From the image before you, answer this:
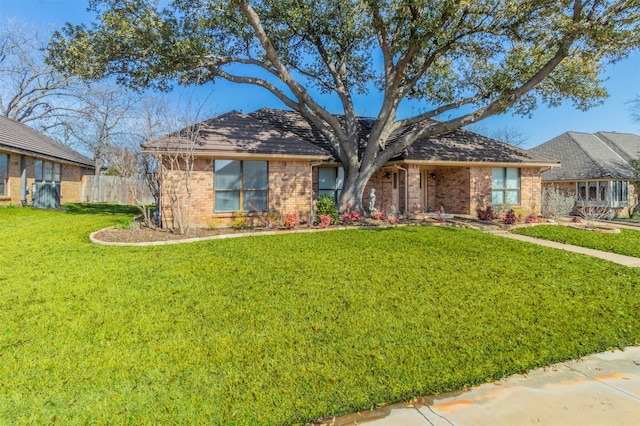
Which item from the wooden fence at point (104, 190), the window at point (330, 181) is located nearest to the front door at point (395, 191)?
the window at point (330, 181)

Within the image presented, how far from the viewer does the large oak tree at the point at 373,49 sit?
1075 cm

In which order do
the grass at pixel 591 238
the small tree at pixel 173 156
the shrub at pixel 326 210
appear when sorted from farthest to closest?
1. the shrub at pixel 326 210
2. the small tree at pixel 173 156
3. the grass at pixel 591 238

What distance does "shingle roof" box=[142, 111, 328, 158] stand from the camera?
1073 cm

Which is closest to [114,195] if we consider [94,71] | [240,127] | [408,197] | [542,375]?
[94,71]

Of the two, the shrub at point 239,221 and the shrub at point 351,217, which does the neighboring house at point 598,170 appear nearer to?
the shrub at point 351,217

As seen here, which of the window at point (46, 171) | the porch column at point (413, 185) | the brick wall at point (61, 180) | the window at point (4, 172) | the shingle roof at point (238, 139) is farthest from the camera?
the window at point (46, 171)

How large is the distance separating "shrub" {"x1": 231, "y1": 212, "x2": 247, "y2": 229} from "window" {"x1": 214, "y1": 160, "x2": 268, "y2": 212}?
0.21 m

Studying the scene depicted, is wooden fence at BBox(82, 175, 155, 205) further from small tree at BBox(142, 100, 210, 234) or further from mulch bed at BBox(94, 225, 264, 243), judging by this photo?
mulch bed at BBox(94, 225, 264, 243)

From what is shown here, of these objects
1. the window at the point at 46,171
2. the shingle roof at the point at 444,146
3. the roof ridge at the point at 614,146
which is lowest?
the window at the point at 46,171

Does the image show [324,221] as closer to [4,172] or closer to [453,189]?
[453,189]

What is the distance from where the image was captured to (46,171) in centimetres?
2012

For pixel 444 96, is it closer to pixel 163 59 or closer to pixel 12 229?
pixel 163 59

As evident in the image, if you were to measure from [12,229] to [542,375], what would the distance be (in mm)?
12964

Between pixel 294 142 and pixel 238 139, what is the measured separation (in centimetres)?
193
